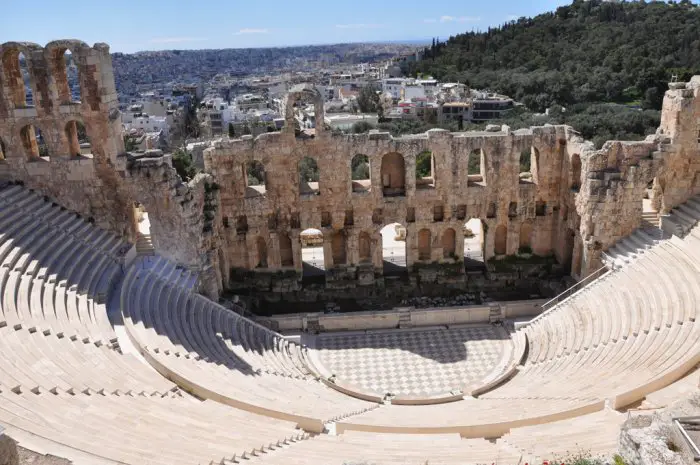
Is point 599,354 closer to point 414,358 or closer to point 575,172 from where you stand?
point 414,358

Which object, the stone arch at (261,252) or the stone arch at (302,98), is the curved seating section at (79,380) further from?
the stone arch at (302,98)

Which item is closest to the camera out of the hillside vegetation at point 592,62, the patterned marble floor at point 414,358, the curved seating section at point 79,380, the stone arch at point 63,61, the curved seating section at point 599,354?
the curved seating section at point 79,380

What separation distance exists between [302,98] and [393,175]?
5.27 meters

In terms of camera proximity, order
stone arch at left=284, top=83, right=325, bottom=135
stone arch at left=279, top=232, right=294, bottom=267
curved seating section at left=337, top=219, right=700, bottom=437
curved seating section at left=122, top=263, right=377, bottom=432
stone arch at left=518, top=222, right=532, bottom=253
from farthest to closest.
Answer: stone arch at left=518, top=222, right=532, bottom=253
stone arch at left=279, top=232, right=294, bottom=267
stone arch at left=284, top=83, right=325, bottom=135
curved seating section at left=122, top=263, right=377, bottom=432
curved seating section at left=337, top=219, right=700, bottom=437

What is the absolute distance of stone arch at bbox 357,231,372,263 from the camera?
2605 centimetres

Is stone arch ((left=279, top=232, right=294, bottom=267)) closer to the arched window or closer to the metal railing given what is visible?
the arched window

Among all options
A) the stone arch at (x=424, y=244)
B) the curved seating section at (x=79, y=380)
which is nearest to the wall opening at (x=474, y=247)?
the stone arch at (x=424, y=244)

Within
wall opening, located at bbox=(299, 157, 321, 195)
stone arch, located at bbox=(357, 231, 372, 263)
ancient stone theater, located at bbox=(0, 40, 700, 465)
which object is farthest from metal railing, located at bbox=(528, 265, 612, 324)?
wall opening, located at bbox=(299, 157, 321, 195)

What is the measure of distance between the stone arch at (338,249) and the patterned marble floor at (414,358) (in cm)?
435

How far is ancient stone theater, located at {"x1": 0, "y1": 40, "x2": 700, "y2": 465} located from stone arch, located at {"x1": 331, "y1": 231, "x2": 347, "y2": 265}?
0.66ft

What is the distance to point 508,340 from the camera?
22016 mm

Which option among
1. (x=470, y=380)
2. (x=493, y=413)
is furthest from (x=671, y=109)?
(x=493, y=413)

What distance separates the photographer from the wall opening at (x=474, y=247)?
26.6m

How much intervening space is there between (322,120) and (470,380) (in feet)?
38.1
